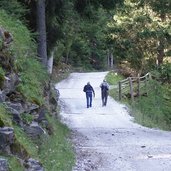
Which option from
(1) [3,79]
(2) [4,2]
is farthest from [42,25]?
(1) [3,79]

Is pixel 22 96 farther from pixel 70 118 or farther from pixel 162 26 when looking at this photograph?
pixel 162 26

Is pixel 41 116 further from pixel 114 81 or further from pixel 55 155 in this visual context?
pixel 114 81

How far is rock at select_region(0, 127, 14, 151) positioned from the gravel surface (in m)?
3.70

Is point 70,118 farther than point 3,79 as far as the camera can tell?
Yes

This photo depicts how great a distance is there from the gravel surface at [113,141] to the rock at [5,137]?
3.70 metres

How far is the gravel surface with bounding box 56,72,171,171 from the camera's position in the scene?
12602 millimetres

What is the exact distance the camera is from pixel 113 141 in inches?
675

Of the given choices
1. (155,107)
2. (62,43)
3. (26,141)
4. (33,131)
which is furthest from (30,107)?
(62,43)

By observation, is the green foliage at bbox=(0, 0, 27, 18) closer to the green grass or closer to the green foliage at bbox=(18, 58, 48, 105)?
the green foliage at bbox=(18, 58, 48, 105)

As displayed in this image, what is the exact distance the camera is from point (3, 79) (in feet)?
31.9

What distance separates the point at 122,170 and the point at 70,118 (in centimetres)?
1289

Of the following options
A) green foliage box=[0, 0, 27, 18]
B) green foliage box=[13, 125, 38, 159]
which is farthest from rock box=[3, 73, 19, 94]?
green foliage box=[0, 0, 27, 18]

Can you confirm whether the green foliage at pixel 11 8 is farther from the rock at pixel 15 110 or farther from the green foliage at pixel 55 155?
the rock at pixel 15 110

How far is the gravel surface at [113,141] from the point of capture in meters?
12.6
